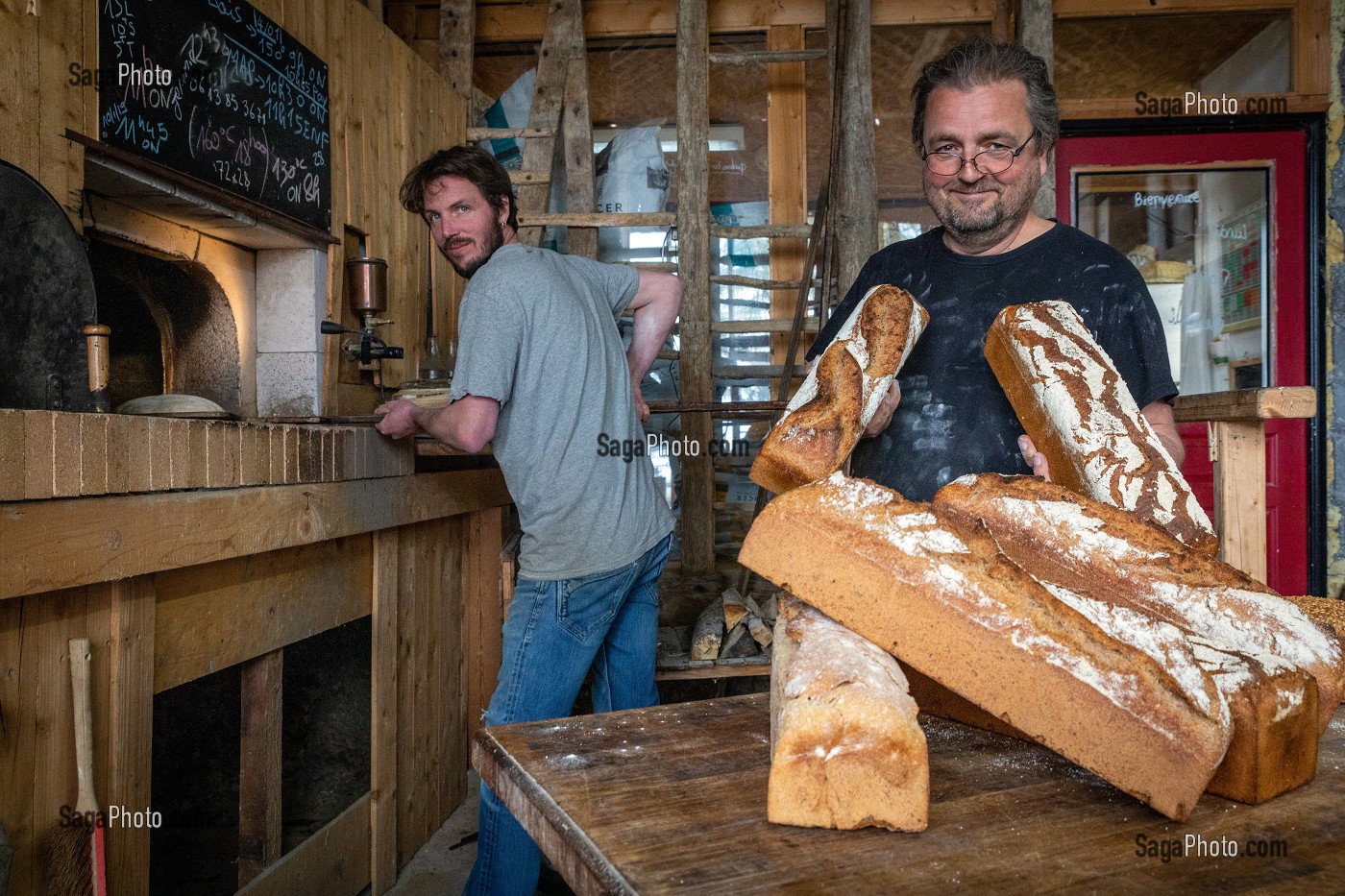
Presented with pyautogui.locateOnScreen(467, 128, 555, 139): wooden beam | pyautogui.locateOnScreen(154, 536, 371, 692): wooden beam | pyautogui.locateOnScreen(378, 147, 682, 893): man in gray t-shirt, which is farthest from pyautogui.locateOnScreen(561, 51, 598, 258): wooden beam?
pyautogui.locateOnScreen(154, 536, 371, 692): wooden beam

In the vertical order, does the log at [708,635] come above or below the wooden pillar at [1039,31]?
below

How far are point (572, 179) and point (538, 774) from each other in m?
4.17

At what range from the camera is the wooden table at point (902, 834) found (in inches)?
34.6

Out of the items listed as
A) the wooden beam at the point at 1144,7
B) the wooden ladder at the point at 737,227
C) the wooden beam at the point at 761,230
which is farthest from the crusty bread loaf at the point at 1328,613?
the wooden beam at the point at 1144,7

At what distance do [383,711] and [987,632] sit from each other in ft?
7.28

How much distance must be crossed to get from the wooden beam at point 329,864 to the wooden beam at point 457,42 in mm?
3775

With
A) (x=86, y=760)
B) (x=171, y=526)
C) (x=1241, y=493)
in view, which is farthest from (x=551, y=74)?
(x=86, y=760)

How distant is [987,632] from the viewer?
3.58 feet

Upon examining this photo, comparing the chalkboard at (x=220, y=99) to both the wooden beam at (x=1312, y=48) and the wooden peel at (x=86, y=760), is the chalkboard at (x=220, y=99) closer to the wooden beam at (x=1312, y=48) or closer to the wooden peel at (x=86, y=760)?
the wooden peel at (x=86, y=760)

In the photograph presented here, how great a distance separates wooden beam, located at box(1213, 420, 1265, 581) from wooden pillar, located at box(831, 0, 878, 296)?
1973 mm

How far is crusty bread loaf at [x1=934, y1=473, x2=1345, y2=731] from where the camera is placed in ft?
4.00

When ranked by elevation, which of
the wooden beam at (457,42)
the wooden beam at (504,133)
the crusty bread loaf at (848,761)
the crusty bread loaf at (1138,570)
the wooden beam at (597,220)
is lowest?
the crusty bread loaf at (848,761)

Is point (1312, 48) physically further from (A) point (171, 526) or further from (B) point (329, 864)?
(B) point (329, 864)

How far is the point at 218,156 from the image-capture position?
308 centimetres
